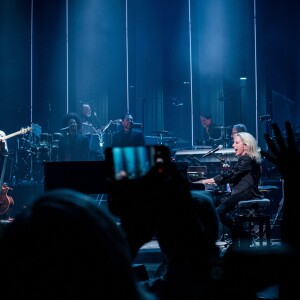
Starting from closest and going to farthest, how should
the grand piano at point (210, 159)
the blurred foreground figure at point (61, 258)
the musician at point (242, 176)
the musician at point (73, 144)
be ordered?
the blurred foreground figure at point (61, 258) → the musician at point (242, 176) → the grand piano at point (210, 159) → the musician at point (73, 144)

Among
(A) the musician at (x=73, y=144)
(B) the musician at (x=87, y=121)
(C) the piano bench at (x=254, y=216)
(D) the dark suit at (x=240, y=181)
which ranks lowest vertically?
(C) the piano bench at (x=254, y=216)

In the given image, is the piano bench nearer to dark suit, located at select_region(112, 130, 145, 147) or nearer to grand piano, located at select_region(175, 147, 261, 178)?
grand piano, located at select_region(175, 147, 261, 178)

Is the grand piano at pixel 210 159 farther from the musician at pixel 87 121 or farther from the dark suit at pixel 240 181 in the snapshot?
the musician at pixel 87 121

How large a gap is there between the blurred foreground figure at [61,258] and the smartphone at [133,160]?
0.55 m

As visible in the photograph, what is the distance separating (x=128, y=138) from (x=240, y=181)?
3.15m

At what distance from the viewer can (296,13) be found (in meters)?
13.3

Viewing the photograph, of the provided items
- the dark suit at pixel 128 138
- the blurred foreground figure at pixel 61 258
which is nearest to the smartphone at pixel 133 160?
the blurred foreground figure at pixel 61 258

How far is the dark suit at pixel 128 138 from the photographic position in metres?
10.7

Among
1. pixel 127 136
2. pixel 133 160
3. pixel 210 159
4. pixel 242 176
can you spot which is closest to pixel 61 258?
pixel 133 160

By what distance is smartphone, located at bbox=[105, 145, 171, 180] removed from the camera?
1.34 meters

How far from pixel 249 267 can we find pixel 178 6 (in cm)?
1340

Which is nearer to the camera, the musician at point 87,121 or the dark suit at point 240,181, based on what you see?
the dark suit at point 240,181

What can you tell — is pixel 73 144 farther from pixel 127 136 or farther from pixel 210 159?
pixel 210 159

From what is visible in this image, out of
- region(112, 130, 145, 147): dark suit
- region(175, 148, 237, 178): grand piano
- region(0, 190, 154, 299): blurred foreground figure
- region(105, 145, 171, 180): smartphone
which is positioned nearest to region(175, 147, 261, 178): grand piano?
region(175, 148, 237, 178): grand piano
